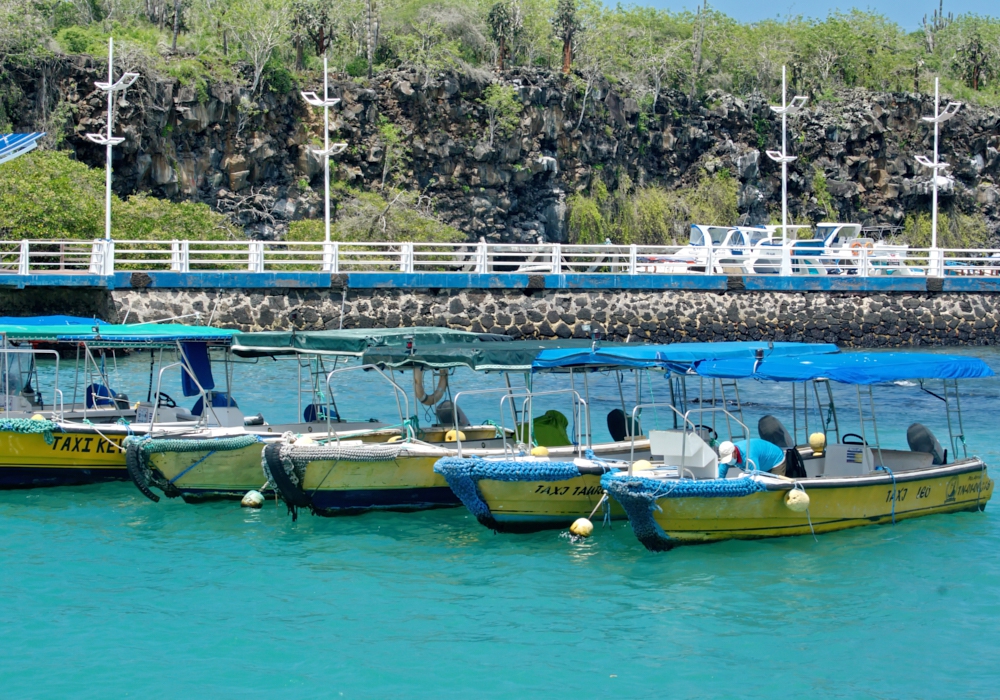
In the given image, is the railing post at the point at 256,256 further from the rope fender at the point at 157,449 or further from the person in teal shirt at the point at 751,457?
the person in teal shirt at the point at 751,457

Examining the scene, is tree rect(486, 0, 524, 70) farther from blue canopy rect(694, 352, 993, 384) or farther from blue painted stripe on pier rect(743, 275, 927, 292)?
blue canopy rect(694, 352, 993, 384)

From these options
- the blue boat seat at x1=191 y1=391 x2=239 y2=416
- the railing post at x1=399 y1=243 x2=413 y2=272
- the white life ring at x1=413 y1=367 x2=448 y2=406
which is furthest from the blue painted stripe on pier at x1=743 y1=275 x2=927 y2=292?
the blue boat seat at x1=191 y1=391 x2=239 y2=416

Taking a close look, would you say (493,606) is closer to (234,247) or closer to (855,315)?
(855,315)

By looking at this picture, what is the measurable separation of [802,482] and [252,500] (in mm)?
6924

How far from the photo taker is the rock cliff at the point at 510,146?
45188 millimetres

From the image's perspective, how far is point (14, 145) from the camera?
32406 millimetres

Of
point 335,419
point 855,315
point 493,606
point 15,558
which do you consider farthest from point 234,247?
point 493,606

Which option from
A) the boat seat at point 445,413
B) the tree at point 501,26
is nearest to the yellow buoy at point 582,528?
the boat seat at point 445,413

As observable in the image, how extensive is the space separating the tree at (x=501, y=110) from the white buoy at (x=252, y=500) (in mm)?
40642

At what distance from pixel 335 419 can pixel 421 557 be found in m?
4.97

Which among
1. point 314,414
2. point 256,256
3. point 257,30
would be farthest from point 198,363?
point 257,30

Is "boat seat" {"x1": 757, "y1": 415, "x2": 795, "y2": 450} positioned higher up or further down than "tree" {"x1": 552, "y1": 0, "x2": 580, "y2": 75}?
further down

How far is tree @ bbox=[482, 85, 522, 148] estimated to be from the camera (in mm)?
52688

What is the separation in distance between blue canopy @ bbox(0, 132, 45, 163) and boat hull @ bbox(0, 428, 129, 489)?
785 inches
